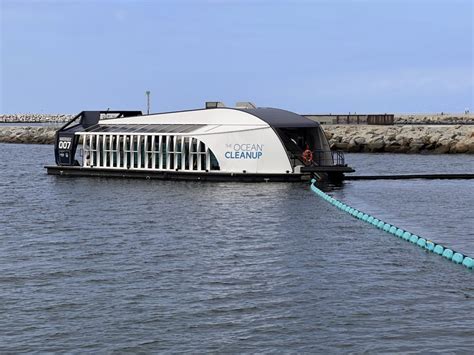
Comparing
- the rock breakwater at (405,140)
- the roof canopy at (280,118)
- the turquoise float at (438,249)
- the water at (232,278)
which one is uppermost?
the roof canopy at (280,118)

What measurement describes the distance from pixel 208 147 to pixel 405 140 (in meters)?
48.9

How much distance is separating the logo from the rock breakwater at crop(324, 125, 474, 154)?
46276 mm

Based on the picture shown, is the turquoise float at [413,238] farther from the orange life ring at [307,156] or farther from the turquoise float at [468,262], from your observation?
the orange life ring at [307,156]

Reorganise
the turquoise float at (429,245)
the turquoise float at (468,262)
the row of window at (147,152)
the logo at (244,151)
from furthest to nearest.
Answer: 1. the row of window at (147,152)
2. the logo at (244,151)
3. the turquoise float at (429,245)
4. the turquoise float at (468,262)

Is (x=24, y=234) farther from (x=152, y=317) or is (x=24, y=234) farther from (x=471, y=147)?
(x=471, y=147)

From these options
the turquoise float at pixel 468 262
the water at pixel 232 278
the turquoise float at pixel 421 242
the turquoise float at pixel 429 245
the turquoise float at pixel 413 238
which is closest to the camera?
the water at pixel 232 278

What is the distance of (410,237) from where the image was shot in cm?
3005

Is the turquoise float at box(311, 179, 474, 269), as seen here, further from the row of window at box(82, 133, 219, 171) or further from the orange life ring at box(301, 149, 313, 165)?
the row of window at box(82, 133, 219, 171)

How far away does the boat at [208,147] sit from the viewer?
50.6 meters

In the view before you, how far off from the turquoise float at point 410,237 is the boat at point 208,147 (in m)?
8.67

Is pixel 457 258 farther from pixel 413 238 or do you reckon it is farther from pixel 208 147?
pixel 208 147

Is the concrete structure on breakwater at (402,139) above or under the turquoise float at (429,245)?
above

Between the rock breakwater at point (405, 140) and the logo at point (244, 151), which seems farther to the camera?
the rock breakwater at point (405, 140)

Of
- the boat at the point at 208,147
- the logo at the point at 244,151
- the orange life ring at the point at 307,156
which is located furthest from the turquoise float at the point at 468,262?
the logo at the point at 244,151
